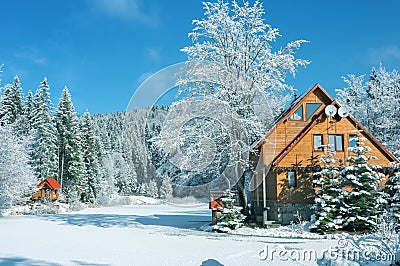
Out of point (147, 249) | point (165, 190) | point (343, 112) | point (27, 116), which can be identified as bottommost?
point (147, 249)

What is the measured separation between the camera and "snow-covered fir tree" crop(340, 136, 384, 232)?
18156 millimetres

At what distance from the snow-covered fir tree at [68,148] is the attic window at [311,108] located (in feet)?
104

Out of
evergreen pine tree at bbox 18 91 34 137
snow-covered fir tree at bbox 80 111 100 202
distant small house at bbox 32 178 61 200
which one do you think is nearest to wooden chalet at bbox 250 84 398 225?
distant small house at bbox 32 178 61 200

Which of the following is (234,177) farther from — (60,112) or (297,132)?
(60,112)

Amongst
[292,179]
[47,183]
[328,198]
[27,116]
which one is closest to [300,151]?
[292,179]

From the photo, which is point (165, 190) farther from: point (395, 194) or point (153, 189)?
A: point (395, 194)

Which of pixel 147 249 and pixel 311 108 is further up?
pixel 311 108

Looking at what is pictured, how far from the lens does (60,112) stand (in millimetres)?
46188

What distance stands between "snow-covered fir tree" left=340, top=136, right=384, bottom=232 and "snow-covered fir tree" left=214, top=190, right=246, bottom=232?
5.20 m

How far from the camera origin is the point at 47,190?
1650 inches

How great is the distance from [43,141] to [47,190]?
5.64 m

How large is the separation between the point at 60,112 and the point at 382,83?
36.0m

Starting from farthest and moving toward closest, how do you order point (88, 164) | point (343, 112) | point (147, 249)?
point (88, 164) → point (343, 112) → point (147, 249)

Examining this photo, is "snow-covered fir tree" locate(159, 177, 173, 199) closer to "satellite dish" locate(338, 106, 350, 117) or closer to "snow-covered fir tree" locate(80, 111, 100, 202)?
"snow-covered fir tree" locate(80, 111, 100, 202)
